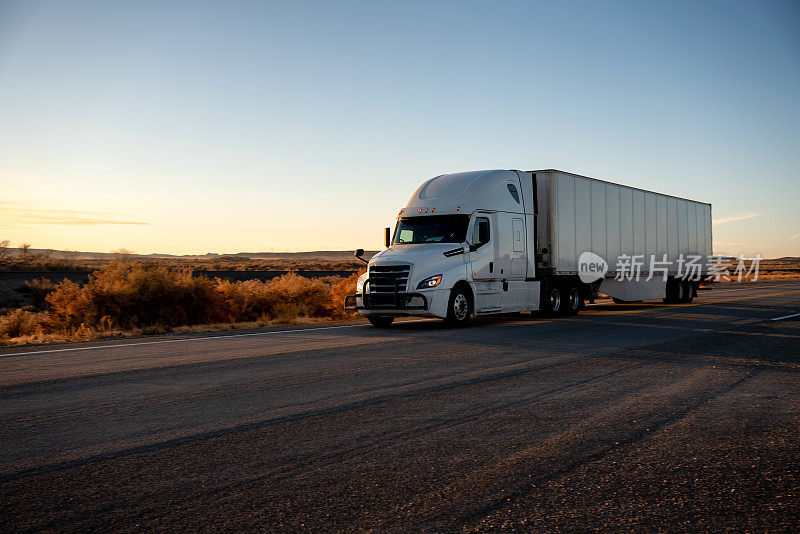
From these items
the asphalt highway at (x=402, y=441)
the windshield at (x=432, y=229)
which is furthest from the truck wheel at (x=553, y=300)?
the asphalt highway at (x=402, y=441)

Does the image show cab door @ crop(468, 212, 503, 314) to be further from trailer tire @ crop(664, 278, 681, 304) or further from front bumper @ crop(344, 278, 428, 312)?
trailer tire @ crop(664, 278, 681, 304)

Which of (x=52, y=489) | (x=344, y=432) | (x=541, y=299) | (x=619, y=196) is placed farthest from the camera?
(x=619, y=196)

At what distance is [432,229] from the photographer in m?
17.2

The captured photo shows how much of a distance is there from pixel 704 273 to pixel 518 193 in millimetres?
15880

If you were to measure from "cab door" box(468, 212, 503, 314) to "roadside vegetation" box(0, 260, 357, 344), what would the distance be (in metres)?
5.36

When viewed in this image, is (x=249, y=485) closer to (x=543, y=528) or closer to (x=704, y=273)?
(x=543, y=528)

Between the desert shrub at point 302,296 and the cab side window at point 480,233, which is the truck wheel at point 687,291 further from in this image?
the desert shrub at point 302,296

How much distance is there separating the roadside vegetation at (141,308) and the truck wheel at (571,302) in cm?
692

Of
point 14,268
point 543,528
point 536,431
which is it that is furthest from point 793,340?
point 14,268

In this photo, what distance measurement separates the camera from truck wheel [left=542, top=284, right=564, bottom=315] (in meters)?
19.8

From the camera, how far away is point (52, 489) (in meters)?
4.34

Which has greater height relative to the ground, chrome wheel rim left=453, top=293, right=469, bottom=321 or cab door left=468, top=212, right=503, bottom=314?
cab door left=468, top=212, right=503, bottom=314

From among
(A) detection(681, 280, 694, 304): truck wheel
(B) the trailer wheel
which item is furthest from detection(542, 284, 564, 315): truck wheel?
(A) detection(681, 280, 694, 304): truck wheel

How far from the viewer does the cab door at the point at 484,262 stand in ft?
55.4
